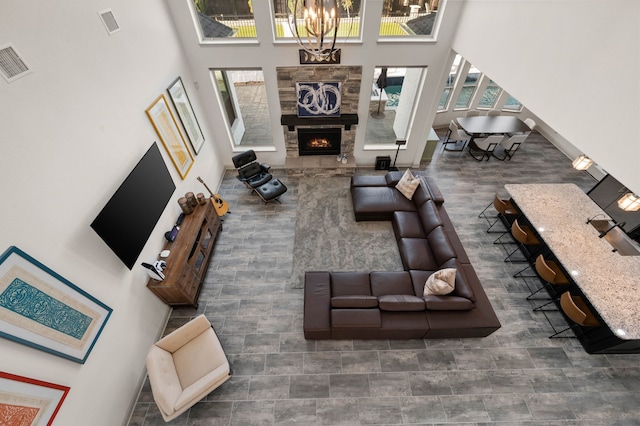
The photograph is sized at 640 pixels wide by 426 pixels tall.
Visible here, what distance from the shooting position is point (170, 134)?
4.58 meters

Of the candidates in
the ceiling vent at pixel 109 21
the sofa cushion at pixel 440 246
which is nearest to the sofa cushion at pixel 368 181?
the sofa cushion at pixel 440 246

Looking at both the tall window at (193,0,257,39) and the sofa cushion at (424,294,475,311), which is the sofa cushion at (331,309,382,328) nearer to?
the sofa cushion at (424,294,475,311)

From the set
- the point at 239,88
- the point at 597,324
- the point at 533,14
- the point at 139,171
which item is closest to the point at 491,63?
the point at 533,14

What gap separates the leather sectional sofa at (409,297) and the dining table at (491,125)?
3.06m

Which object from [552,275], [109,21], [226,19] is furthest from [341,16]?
[552,275]

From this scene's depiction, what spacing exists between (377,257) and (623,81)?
150 inches

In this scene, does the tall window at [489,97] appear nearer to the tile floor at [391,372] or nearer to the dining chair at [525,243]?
the dining chair at [525,243]

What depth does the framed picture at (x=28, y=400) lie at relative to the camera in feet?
6.92

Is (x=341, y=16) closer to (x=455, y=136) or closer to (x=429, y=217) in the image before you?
(x=429, y=217)

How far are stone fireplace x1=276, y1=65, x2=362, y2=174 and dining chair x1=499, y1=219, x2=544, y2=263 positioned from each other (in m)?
3.65

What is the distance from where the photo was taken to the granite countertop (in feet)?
12.0

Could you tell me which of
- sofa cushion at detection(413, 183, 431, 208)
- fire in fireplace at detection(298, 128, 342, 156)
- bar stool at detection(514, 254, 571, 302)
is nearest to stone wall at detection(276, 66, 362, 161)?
fire in fireplace at detection(298, 128, 342, 156)

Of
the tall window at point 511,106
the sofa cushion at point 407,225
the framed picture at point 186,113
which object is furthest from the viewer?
the tall window at point 511,106

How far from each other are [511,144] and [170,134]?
26.4 feet
